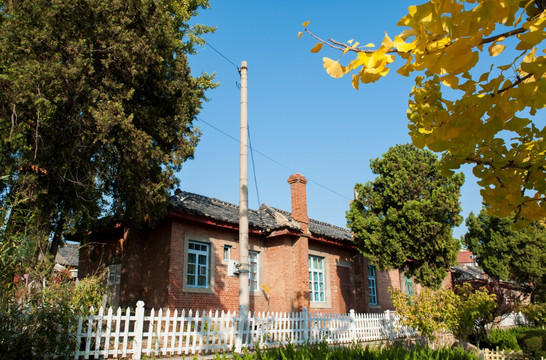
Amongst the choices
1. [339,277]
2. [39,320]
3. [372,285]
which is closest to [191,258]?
[39,320]

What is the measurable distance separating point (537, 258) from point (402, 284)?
12.9 m

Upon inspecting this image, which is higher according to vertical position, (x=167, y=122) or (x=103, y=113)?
(x=167, y=122)

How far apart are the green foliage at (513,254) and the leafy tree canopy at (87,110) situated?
2103cm

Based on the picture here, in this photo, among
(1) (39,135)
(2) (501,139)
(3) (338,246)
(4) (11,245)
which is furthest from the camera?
(3) (338,246)

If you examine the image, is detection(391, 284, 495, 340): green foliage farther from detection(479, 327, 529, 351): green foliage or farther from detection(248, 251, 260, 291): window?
detection(479, 327, 529, 351): green foliage

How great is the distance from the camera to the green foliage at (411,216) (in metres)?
15.4

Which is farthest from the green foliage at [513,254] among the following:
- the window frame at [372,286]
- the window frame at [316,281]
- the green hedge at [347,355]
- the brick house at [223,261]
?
the green hedge at [347,355]

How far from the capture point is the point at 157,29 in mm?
10336

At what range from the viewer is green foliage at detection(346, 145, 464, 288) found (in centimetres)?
1538

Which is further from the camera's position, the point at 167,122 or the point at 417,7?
the point at 167,122

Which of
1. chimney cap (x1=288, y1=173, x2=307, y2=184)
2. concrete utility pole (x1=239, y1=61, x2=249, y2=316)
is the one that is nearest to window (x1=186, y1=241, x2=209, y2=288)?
concrete utility pole (x1=239, y1=61, x2=249, y2=316)

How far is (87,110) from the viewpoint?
9195mm

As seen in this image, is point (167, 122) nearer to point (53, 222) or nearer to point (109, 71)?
point (109, 71)

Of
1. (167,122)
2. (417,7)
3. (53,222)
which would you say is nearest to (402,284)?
(167,122)
